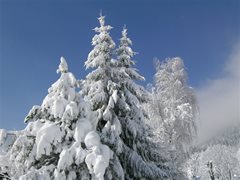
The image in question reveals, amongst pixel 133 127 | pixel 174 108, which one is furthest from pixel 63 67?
pixel 174 108

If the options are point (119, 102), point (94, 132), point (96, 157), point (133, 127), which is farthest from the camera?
point (119, 102)

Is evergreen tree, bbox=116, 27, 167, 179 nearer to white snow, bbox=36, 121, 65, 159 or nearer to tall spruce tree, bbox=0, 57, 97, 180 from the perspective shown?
tall spruce tree, bbox=0, 57, 97, 180

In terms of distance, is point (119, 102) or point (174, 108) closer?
point (119, 102)

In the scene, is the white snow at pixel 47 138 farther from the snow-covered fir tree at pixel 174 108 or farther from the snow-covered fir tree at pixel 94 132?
the snow-covered fir tree at pixel 174 108

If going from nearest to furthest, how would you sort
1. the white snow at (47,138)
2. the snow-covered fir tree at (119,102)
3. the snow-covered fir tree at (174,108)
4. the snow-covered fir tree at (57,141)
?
1. the snow-covered fir tree at (57,141)
2. the white snow at (47,138)
3. the snow-covered fir tree at (119,102)
4. the snow-covered fir tree at (174,108)

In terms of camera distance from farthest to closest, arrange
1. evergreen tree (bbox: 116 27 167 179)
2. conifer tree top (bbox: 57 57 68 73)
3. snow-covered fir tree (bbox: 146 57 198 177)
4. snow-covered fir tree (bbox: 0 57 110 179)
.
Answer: snow-covered fir tree (bbox: 146 57 198 177) < evergreen tree (bbox: 116 27 167 179) < conifer tree top (bbox: 57 57 68 73) < snow-covered fir tree (bbox: 0 57 110 179)

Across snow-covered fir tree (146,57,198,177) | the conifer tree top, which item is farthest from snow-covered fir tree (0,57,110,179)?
snow-covered fir tree (146,57,198,177)

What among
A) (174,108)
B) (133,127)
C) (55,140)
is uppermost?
(174,108)

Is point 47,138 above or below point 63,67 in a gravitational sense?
below

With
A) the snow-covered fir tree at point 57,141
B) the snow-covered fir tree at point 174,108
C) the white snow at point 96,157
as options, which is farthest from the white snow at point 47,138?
the snow-covered fir tree at point 174,108

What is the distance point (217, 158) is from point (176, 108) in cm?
8373

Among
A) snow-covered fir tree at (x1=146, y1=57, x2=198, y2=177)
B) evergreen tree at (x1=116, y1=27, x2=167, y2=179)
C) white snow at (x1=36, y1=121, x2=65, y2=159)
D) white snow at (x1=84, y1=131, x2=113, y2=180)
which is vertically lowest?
white snow at (x1=84, y1=131, x2=113, y2=180)

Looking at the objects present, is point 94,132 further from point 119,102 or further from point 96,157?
point 119,102

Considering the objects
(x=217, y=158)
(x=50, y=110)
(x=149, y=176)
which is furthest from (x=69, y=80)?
(x=217, y=158)
